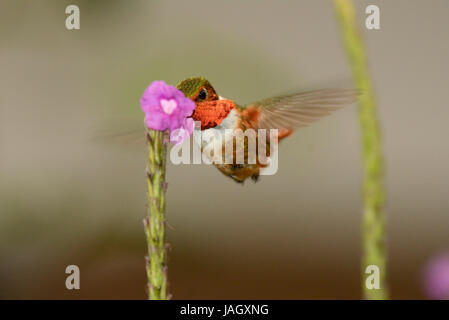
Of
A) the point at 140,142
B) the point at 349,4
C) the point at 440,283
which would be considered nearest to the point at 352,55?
the point at 349,4

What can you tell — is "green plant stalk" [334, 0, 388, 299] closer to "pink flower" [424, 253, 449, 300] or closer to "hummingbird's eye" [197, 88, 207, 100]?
"hummingbird's eye" [197, 88, 207, 100]

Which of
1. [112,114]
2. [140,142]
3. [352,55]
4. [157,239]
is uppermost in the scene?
[112,114]

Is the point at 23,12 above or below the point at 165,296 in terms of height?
above

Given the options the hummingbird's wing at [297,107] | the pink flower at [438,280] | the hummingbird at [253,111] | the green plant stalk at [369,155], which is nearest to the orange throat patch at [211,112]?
the hummingbird at [253,111]

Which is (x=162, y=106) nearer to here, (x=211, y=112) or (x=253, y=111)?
(x=211, y=112)

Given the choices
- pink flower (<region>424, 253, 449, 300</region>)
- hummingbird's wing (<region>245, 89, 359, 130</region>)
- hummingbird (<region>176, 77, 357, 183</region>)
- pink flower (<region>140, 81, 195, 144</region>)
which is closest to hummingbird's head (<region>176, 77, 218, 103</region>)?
hummingbird (<region>176, 77, 357, 183</region>)

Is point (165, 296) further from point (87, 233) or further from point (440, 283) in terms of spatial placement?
point (87, 233)
